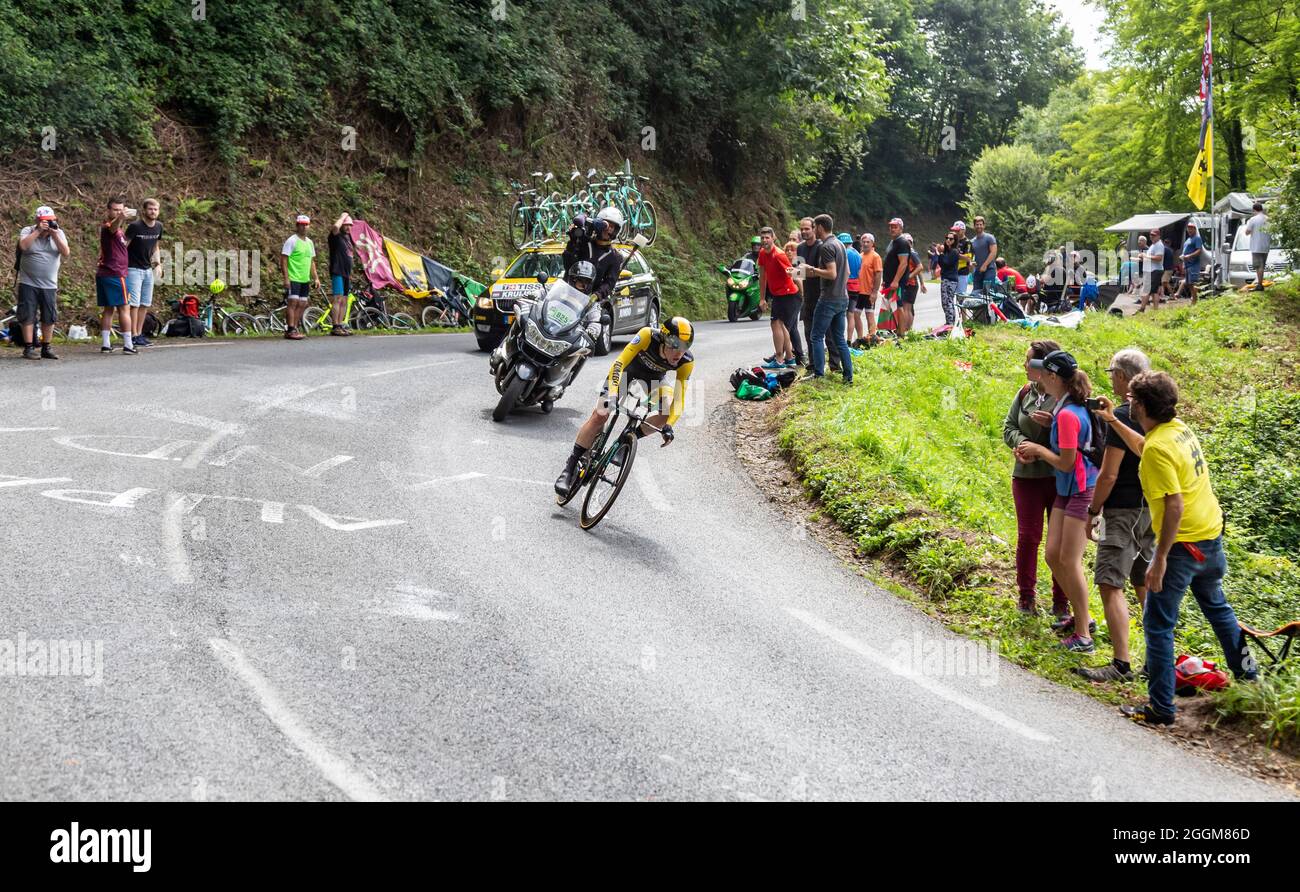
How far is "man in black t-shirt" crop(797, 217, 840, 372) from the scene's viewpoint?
15.0 metres

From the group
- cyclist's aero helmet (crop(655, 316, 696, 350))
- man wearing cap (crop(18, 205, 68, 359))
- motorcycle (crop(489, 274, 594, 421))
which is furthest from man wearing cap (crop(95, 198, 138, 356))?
Result: cyclist's aero helmet (crop(655, 316, 696, 350))

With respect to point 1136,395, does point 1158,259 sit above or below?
above

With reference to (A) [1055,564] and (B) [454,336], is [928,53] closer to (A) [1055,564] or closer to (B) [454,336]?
(B) [454,336]

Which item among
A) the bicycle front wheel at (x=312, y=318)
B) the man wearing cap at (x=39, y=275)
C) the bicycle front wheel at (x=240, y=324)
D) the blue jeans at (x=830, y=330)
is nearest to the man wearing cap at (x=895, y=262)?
the blue jeans at (x=830, y=330)

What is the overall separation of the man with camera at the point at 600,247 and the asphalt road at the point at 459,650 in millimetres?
2792

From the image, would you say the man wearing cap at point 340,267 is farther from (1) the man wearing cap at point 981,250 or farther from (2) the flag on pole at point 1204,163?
(2) the flag on pole at point 1204,163

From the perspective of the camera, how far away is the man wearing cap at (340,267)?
20.9 metres

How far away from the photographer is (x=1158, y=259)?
28906 mm

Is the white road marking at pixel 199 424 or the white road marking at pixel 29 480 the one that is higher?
the white road marking at pixel 199 424

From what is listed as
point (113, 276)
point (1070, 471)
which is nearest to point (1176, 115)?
point (113, 276)
